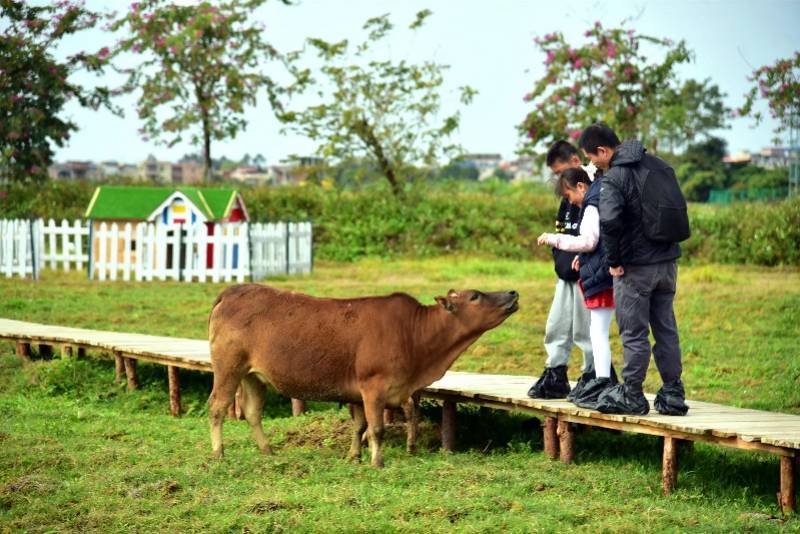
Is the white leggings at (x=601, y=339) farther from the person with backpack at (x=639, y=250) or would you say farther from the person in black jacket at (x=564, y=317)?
the person in black jacket at (x=564, y=317)

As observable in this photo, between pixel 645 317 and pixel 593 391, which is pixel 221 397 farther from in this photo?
pixel 645 317

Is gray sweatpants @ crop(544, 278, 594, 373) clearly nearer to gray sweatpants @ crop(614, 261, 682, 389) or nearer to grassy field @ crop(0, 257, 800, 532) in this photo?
gray sweatpants @ crop(614, 261, 682, 389)

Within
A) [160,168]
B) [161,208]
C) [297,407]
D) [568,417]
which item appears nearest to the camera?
[568,417]

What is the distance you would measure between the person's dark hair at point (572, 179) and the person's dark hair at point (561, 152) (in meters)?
0.17

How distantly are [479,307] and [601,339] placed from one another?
97 centimetres

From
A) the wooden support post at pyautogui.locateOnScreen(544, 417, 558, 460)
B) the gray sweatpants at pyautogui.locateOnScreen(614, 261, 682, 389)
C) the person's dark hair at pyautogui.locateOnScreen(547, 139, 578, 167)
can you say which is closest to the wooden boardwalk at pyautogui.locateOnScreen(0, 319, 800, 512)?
the wooden support post at pyautogui.locateOnScreen(544, 417, 558, 460)

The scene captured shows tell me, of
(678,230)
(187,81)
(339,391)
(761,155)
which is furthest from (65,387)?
(761,155)

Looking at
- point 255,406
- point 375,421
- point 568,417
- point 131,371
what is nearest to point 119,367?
point 131,371

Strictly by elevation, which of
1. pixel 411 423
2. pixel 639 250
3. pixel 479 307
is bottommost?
pixel 411 423

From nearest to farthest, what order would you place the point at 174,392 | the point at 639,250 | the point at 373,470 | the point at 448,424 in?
the point at 639,250
the point at 373,470
the point at 448,424
the point at 174,392

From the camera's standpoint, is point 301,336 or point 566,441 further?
point 301,336

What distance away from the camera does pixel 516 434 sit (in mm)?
10344

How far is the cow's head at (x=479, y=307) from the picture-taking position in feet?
30.4

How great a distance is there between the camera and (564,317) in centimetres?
943
